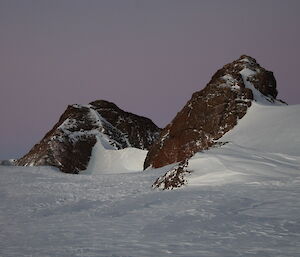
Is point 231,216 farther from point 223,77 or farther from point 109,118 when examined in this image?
point 109,118

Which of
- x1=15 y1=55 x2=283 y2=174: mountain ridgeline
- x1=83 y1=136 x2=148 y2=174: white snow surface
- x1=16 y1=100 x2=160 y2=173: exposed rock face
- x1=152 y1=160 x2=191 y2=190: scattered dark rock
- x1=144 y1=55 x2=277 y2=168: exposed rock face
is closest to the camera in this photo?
x1=152 y1=160 x2=191 y2=190: scattered dark rock

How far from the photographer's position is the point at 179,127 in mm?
31547

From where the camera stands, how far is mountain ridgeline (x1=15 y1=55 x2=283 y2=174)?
2938 cm

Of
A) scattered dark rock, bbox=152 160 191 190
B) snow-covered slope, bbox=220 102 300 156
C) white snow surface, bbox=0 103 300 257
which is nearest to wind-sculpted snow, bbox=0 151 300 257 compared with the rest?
white snow surface, bbox=0 103 300 257

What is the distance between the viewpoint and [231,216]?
7.72 m

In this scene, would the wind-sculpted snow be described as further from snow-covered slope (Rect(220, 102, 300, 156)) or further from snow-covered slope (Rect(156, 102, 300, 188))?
snow-covered slope (Rect(220, 102, 300, 156))

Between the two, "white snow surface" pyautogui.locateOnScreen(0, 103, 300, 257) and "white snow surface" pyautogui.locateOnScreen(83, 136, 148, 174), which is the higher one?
"white snow surface" pyautogui.locateOnScreen(83, 136, 148, 174)

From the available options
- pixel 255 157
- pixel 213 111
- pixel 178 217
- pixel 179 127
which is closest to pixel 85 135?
pixel 179 127

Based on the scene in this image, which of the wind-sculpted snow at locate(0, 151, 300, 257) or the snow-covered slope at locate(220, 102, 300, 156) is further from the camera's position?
the snow-covered slope at locate(220, 102, 300, 156)

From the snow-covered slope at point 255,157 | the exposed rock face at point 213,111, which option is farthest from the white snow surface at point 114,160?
the snow-covered slope at point 255,157

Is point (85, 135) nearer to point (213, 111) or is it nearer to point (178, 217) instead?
point (213, 111)

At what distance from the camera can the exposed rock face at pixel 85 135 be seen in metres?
42.6

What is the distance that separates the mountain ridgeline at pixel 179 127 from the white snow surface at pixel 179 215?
12077mm

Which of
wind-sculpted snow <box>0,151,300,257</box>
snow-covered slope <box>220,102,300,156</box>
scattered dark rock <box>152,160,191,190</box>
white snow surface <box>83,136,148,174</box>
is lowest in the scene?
wind-sculpted snow <box>0,151,300,257</box>
